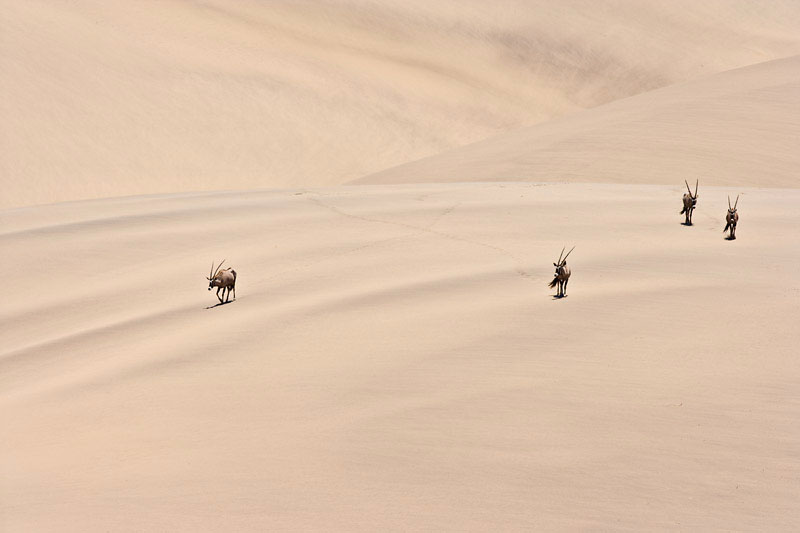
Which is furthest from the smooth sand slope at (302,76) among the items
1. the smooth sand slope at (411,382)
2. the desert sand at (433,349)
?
the smooth sand slope at (411,382)

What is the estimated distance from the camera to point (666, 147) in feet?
53.7

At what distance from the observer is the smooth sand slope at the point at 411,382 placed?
430 centimetres

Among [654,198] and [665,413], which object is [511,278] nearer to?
[665,413]

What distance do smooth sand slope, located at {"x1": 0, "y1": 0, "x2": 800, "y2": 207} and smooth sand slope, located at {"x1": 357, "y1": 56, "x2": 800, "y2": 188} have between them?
888cm

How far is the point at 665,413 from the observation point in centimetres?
497

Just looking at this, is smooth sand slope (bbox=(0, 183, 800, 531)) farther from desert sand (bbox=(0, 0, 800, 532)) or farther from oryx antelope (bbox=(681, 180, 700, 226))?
oryx antelope (bbox=(681, 180, 700, 226))

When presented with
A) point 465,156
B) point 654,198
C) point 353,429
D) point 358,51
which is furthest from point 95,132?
point 353,429

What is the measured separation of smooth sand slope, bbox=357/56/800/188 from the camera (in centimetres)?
1538

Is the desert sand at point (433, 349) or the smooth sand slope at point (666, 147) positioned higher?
the smooth sand slope at point (666, 147)

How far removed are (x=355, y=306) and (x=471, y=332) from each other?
1.24m

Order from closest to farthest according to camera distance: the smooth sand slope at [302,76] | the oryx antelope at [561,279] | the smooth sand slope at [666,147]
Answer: the oryx antelope at [561,279] → the smooth sand slope at [666,147] → the smooth sand slope at [302,76]

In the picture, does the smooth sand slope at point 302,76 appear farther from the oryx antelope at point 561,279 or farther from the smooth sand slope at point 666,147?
the oryx antelope at point 561,279

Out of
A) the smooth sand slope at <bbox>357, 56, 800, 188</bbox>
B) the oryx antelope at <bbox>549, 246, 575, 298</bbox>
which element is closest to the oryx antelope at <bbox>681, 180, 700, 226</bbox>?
the oryx antelope at <bbox>549, 246, 575, 298</bbox>

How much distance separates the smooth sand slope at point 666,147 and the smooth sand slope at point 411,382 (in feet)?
19.3
